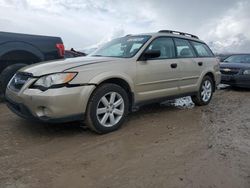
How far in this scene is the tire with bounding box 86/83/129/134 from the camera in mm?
4332

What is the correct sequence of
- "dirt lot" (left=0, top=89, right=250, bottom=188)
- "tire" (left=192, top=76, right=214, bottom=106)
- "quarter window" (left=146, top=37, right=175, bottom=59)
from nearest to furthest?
"dirt lot" (left=0, top=89, right=250, bottom=188)
"quarter window" (left=146, top=37, right=175, bottom=59)
"tire" (left=192, top=76, right=214, bottom=106)

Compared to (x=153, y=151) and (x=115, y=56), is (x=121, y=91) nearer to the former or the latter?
(x=115, y=56)

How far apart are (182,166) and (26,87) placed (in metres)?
2.32

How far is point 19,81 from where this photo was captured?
4461 millimetres

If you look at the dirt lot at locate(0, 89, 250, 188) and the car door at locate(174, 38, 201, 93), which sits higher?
the car door at locate(174, 38, 201, 93)

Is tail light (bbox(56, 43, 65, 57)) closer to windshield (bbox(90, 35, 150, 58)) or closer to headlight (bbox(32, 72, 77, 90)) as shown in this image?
windshield (bbox(90, 35, 150, 58))

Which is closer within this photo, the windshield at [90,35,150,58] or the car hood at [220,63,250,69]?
the windshield at [90,35,150,58]

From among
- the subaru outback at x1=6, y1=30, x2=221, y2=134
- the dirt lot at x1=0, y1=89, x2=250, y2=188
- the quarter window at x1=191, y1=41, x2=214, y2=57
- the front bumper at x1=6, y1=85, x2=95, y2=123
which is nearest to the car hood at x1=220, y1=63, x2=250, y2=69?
the quarter window at x1=191, y1=41, x2=214, y2=57

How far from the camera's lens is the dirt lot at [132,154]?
3.10m

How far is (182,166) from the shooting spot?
3.44m

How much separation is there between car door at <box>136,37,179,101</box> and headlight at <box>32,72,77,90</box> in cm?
129

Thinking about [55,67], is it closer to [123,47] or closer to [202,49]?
[123,47]

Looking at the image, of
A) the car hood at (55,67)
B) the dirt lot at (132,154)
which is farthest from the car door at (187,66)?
the car hood at (55,67)

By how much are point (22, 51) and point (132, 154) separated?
3.76 m
